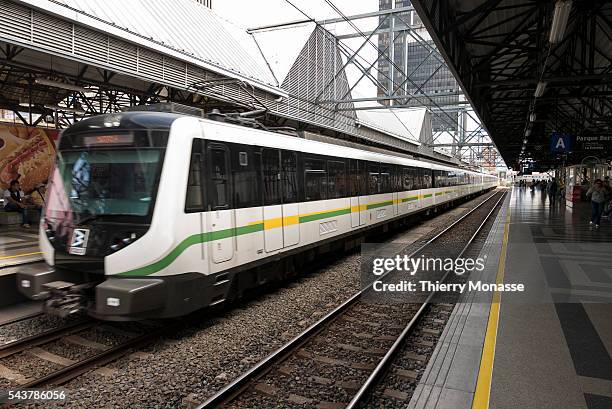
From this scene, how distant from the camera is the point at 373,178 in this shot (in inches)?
493

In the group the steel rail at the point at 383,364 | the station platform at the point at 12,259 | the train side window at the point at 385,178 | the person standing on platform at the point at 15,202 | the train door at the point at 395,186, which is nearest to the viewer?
the steel rail at the point at 383,364

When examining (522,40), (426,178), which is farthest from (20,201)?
(426,178)

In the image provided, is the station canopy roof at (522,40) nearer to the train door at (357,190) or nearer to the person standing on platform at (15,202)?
the train door at (357,190)

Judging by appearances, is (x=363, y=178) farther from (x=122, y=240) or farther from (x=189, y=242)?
(x=122, y=240)

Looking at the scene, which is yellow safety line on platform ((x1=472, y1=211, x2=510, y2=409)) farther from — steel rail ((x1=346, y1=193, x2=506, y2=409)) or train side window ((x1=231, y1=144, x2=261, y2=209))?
train side window ((x1=231, y1=144, x2=261, y2=209))

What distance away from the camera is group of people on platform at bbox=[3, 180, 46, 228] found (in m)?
11.4

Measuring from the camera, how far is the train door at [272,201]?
7.24 metres

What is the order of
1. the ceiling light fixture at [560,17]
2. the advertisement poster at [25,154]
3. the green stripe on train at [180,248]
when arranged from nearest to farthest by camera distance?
1. the green stripe on train at [180,248]
2. the ceiling light fixture at [560,17]
3. the advertisement poster at [25,154]

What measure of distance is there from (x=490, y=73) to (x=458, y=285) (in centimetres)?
922

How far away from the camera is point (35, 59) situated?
39.8 ft

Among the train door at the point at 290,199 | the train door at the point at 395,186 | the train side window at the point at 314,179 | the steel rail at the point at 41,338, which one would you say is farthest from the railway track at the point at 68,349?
the train door at the point at 395,186

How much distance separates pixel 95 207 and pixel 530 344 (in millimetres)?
5298

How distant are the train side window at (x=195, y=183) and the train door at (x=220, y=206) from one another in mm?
164

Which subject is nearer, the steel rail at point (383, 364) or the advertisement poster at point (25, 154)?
the steel rail at point (383, 364)
